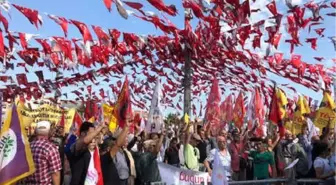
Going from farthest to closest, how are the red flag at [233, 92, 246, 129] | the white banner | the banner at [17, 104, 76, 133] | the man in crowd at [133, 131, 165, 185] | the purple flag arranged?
the banner at [17, 104, 76, 133] < the red flag at [233, 92, 246, 129] < the white banner < the man in crowd at [133, 131, 165, 185] < the purple flag

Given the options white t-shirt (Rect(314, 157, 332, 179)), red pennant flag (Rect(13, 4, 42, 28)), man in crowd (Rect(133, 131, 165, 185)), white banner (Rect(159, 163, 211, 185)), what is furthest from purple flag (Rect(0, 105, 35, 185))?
red pennant flag (Rect(13, 4, 42, 28))

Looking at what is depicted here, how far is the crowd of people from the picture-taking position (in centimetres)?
695

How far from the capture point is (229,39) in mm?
15758

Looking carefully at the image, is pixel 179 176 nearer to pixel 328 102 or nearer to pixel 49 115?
pixel 328 102

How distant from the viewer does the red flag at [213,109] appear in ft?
52.8

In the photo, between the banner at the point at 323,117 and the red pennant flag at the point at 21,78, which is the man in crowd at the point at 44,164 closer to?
the banner at the point at 323,117

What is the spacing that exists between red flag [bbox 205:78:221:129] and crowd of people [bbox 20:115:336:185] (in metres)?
1.08

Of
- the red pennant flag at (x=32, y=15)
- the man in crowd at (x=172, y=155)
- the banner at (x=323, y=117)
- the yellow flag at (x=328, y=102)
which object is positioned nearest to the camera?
the man in crowd at (x=172, y=155)

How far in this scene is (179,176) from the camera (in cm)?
987

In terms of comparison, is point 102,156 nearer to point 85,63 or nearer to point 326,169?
point 326,169

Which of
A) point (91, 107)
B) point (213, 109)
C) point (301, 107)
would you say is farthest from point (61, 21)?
point (91, 107)

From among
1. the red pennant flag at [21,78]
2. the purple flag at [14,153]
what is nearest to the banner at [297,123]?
the purple flag at [14,153]

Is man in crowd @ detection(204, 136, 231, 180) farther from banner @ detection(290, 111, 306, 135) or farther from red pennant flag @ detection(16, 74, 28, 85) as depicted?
red pennant flag @ detection(16, 74, 28, 85)

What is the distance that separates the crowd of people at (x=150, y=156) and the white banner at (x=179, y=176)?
14.2 inches
